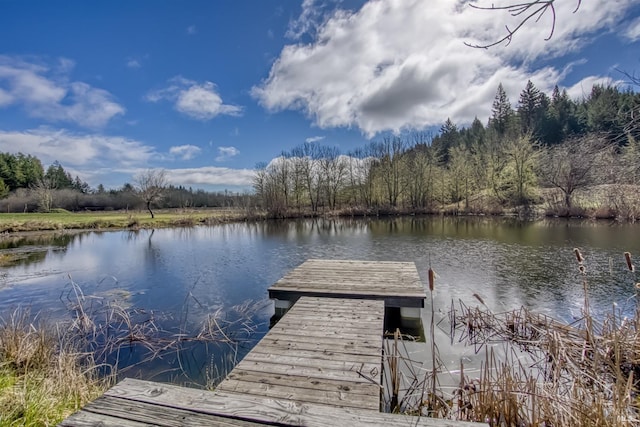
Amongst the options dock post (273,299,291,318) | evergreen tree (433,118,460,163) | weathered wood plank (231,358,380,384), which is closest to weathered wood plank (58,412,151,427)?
weathered wood plank (231,358,380,384)

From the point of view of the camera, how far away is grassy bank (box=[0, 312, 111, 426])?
8.85 feet

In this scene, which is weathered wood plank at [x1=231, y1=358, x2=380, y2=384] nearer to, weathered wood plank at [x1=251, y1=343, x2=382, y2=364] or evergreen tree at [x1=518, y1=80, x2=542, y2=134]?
weathered wood plank at [x1=251, y1=343, x2=382, y2=364]

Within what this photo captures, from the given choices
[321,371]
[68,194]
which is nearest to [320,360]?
[321,371]

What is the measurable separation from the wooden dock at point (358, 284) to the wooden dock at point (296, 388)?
0.17m

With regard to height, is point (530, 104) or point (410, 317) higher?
point (530, 104)

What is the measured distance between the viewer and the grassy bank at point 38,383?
270cm

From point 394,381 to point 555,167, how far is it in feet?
78.1

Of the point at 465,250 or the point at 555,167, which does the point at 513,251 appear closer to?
the point at 465,250

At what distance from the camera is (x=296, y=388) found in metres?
2.90

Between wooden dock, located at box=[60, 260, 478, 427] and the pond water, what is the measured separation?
1.34 meters

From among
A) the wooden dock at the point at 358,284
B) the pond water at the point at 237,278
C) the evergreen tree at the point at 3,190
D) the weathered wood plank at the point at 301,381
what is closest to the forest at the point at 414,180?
the evergreen tree at the point at 3,190

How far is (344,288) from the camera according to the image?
6.42 m

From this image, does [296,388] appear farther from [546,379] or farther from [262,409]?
[546,379]

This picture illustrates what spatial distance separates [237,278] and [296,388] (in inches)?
316
